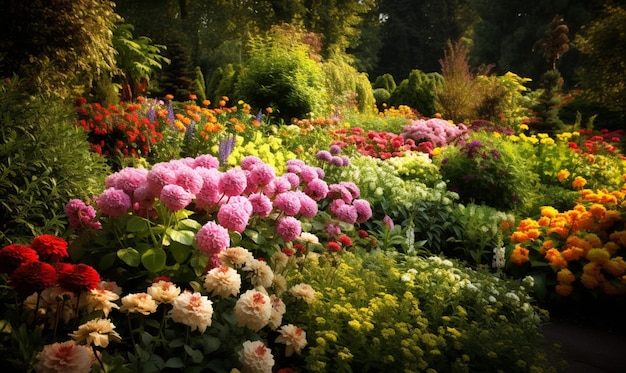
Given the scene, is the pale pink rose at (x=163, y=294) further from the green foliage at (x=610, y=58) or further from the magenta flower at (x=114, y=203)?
the green foliage at (x=610, y=58)

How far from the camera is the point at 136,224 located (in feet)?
Answer: 7.72

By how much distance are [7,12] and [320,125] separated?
159 inches

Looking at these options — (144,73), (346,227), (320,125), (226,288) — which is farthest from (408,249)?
(144,73)

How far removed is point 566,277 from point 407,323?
2.10 metres

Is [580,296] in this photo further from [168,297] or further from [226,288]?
[168,297]

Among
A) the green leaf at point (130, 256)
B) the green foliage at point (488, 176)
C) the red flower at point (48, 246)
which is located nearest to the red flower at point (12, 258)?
the red flower at point (48, 246)

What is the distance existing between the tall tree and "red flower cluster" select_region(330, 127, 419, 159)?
27.5 metres

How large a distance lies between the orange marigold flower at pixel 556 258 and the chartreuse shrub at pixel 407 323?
2.80 ft

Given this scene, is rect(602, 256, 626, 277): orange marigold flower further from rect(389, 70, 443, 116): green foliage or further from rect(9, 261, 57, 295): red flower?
rect(389, 70, 443, 116): green foliage

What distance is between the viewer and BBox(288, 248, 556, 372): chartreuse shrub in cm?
223

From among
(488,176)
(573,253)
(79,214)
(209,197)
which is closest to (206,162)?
(209,197)

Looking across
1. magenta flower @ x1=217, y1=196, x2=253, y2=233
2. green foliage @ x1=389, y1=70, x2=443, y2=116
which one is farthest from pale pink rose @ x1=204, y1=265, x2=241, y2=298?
green foliage @ x1=389, y1=70, x2=443, y2=116

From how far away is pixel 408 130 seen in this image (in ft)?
27.7

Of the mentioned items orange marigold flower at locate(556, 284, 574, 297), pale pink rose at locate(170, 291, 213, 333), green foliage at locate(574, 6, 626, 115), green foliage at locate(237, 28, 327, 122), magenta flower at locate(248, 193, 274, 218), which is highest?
green foliage at locate(574, 6, 626, 115)
